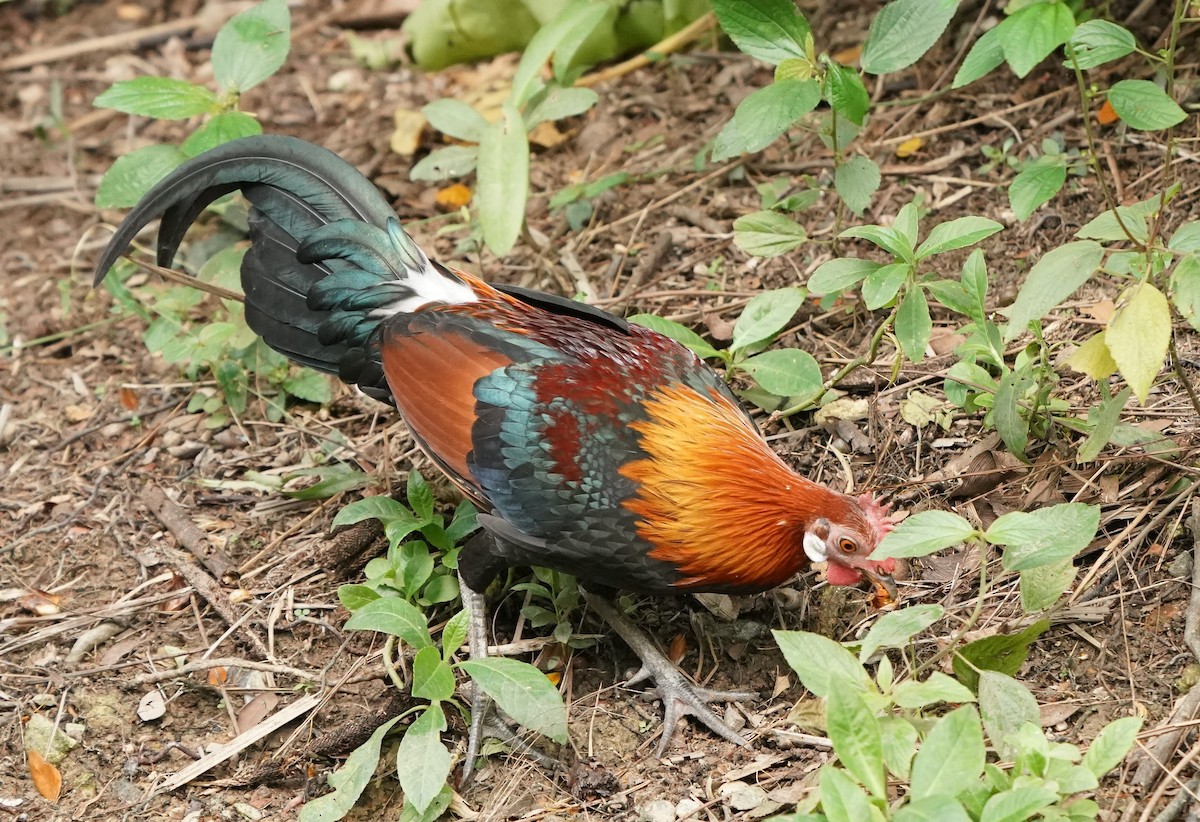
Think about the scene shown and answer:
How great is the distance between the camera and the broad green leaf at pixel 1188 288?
10.2 ft

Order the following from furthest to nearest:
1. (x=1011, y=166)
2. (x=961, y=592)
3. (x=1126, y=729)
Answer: (x=1011, y=166)
(x=961, y=592)
(x=1126, y=729)

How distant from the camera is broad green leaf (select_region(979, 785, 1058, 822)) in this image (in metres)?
2.71

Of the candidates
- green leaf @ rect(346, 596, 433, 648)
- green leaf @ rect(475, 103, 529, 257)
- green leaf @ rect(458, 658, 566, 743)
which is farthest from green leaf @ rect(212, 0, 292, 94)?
green leaf @ rect(458, 658, 566, 743)

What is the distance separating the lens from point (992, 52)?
357cm

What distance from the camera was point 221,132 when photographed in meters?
4.55

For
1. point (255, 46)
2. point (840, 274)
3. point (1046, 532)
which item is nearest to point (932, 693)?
point (1046, 532)

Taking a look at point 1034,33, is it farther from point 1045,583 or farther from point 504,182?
point 504,182

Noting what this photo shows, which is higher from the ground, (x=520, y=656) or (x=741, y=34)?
(x=741, y=34)

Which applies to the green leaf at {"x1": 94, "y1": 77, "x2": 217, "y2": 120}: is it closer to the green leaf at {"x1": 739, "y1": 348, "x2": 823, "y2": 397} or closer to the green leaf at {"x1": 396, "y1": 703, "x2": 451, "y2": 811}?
the green leaf at {"x1": 739, "y1": 348, "x2": 823, "y2": 397}

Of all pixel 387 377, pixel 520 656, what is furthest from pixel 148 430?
pixel 520 656

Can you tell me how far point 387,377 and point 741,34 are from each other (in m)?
1.79

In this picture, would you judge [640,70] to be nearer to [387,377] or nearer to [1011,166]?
[1011,166]

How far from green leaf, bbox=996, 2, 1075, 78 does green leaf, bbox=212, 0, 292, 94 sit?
2914 millimetres

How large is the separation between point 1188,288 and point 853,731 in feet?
5.14
